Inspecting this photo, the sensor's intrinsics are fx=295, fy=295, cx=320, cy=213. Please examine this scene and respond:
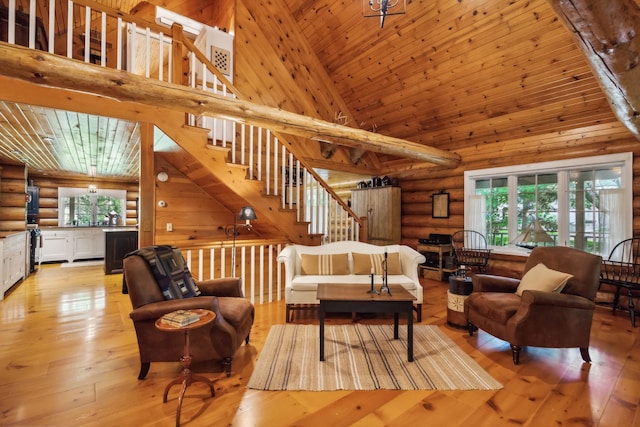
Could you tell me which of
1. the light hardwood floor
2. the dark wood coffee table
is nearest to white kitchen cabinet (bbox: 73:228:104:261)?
the light hardwood floor

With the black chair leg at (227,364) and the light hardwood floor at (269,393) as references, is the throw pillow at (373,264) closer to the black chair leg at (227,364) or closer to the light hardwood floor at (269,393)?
the light hardwood floor at (269,393)

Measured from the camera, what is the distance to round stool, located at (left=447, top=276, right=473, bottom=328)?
3268mm

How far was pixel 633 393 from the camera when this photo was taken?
83.7 inches

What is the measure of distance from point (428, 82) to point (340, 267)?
3.48 m

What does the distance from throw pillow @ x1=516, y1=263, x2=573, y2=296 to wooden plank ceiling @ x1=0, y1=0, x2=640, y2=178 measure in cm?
266

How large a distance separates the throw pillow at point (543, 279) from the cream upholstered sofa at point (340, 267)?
43.5 inches

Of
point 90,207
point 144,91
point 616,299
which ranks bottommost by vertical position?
point 616,299

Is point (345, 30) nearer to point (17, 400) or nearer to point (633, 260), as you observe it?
point (633, 260)

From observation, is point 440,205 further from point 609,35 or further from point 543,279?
point 609,35

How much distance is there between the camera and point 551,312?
2512 millimetres

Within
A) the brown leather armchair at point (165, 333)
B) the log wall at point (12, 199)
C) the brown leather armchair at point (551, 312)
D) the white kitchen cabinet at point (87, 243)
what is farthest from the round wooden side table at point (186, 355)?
the white kitchen cabinet at point (87, 243)

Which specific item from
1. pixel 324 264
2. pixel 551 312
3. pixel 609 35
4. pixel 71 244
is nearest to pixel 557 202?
pixel 551 312

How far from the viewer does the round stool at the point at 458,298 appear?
3.27 m

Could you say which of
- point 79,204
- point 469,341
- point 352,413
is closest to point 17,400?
point 352,413
